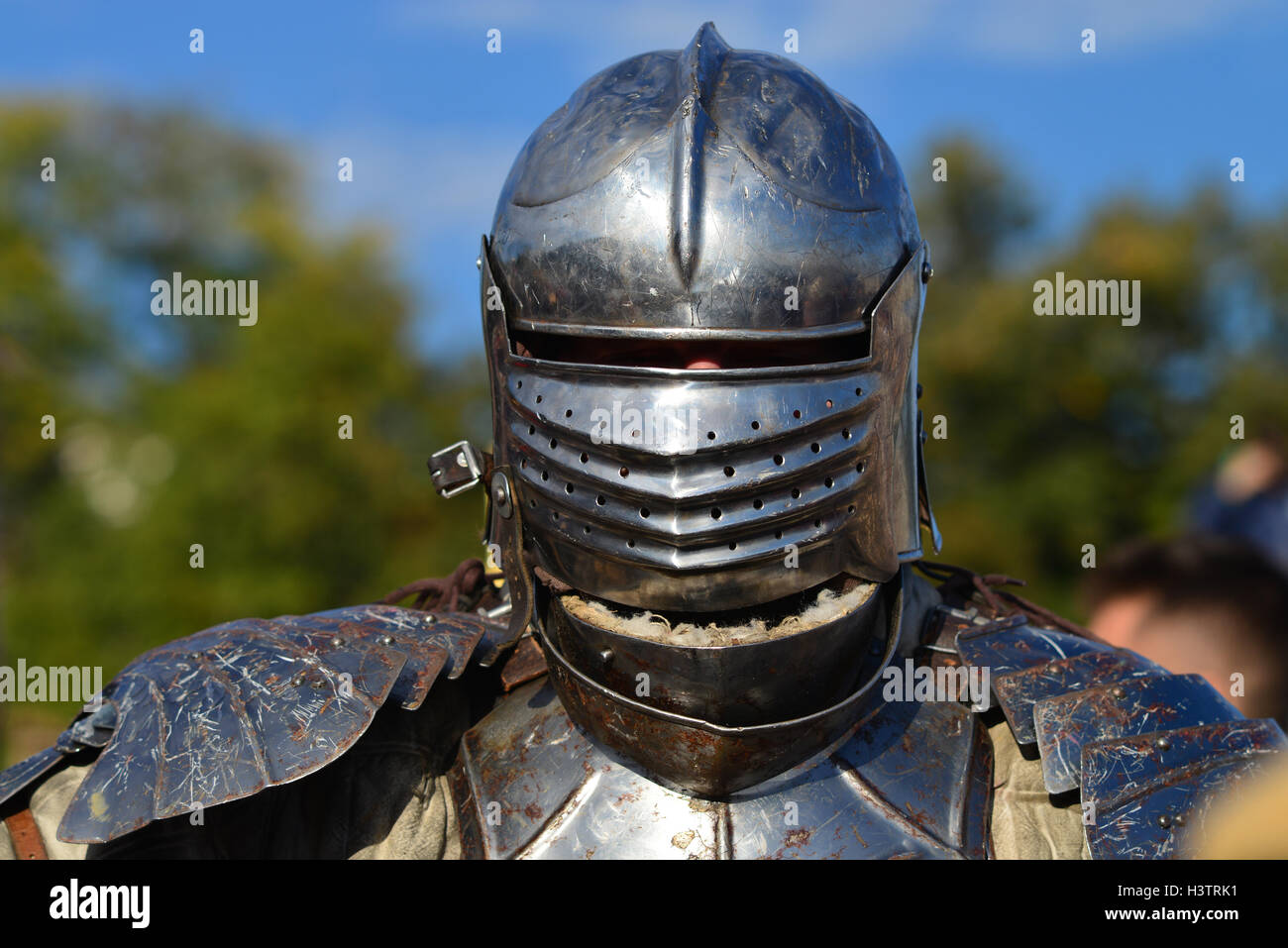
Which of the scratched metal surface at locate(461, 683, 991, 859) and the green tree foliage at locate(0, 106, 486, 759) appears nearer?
the scratched metal surface at locate(461, 683, 991, 859)

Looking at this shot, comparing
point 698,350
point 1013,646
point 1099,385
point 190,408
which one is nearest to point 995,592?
point 1013,646

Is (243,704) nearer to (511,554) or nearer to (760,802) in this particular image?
(511,554)

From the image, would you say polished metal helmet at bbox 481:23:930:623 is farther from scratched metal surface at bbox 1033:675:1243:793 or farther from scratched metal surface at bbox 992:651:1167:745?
scratched metal surface at bbox 1033:675:1243:793

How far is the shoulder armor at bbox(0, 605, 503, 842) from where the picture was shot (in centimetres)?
306

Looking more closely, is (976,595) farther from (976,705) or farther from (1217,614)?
(1217,614)

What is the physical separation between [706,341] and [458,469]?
0.85 metres

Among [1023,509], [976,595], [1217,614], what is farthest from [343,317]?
[976,595]

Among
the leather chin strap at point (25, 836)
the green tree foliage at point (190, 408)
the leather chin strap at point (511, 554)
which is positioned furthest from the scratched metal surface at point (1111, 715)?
the green tree foliage at point (190, 408)

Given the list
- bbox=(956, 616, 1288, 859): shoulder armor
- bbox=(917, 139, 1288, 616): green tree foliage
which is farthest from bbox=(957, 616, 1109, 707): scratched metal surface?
bbox=(917, 139, 1288, 616): green tree foliage

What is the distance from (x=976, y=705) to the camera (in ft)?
11.6

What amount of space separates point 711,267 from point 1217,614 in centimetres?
461

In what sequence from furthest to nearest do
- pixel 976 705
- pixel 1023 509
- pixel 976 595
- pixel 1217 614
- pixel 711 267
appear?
pixel 1023 509, pixel 1217 614, pixel 976 595, pixel 976 705, pixel 711 267

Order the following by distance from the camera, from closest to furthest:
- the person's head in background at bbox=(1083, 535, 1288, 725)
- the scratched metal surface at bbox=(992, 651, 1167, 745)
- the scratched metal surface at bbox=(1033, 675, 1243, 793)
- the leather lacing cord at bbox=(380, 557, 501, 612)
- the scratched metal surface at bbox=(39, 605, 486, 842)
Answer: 1. the scratched metal surface at bbox=(39, 605, 486, 842)
2. the scratched metal surface at bbox=(1033, 675, 1243, 793)
3. the scratched metal surface at bbox=(992, 651, 1167, 745)
4. the leather lacing cord at bbox=(380, 557, 501, 612)
5. the person's head in background at bbox=(1083, 535, 1288, 725)

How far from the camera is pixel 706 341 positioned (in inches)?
128
